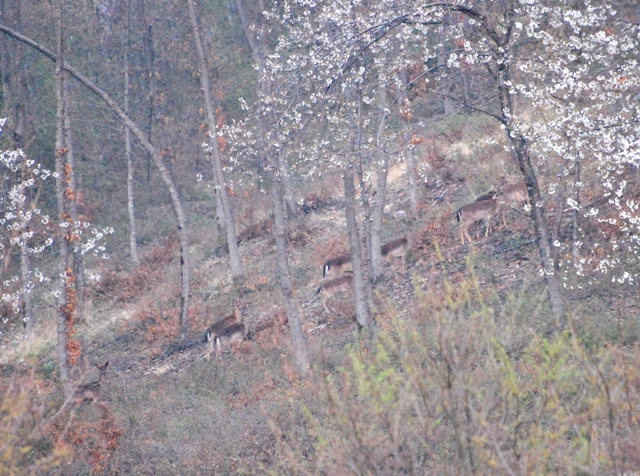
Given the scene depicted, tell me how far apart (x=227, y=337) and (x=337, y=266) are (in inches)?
151

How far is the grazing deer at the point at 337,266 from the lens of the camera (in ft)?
62.4

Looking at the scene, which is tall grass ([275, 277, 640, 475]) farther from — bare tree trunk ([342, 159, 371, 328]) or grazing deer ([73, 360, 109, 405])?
bare tree trunk ([342, 159, 371, 328])

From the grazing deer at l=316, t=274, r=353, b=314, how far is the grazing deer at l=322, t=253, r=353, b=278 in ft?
2.60

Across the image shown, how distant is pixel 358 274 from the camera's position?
1509 centimetres

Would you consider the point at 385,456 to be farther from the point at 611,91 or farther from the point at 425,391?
the point at 611,91

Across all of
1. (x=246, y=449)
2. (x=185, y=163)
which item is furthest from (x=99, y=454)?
(x=185, y=163)

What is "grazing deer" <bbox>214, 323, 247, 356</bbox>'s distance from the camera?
54.0 feet

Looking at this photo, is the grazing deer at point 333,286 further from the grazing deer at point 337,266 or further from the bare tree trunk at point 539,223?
the bare tree trunk at point 539,223

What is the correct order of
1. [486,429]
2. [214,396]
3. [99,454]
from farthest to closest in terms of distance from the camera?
[214,396] < [99,454] < [486,429]

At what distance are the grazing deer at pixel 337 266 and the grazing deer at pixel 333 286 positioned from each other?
31.2 inches

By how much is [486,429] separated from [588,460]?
2.52 feet

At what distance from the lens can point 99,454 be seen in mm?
11195

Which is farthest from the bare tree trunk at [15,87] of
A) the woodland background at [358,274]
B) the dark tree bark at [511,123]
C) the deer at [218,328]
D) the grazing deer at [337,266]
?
the dark tree bark at [511,123]

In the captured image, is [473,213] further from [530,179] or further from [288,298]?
[530,179]
